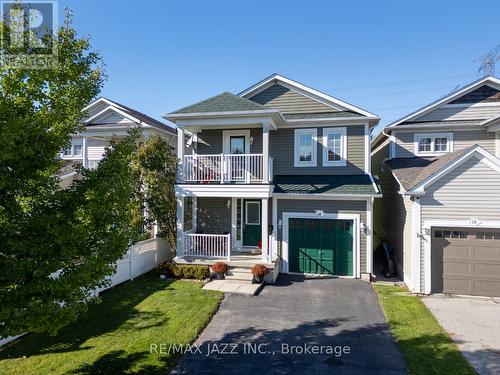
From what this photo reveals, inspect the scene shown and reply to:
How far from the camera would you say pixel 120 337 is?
22.9ft

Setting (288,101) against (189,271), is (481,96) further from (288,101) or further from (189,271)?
(189,271)

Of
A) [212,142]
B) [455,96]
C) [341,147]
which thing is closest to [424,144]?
[455,96]

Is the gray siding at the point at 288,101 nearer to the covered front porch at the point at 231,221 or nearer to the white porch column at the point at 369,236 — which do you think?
the covered front porch at the point at 231,221

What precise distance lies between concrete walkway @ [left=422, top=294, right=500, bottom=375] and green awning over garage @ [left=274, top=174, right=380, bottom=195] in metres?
4.22

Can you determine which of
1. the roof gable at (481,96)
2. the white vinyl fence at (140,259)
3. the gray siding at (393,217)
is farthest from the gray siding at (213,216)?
the roof gable at (481,96)

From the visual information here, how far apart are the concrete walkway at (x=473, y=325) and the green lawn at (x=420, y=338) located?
0.22 meters

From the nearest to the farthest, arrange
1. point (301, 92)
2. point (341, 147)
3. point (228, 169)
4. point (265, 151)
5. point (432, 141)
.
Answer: point (265, 151)
point (228, 169)
point (341, 147)
point (301, 92)
point (432, 141)

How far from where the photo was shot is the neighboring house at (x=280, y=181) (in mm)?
12031

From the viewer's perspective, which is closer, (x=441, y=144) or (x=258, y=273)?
(x=258, y=273)

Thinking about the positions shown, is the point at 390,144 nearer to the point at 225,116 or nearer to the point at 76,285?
the point at 225,116

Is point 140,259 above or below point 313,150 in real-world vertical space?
below

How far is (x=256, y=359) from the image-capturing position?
246 inches

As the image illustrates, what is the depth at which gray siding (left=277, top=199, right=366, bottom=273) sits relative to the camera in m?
12.0

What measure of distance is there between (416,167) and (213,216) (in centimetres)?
880
